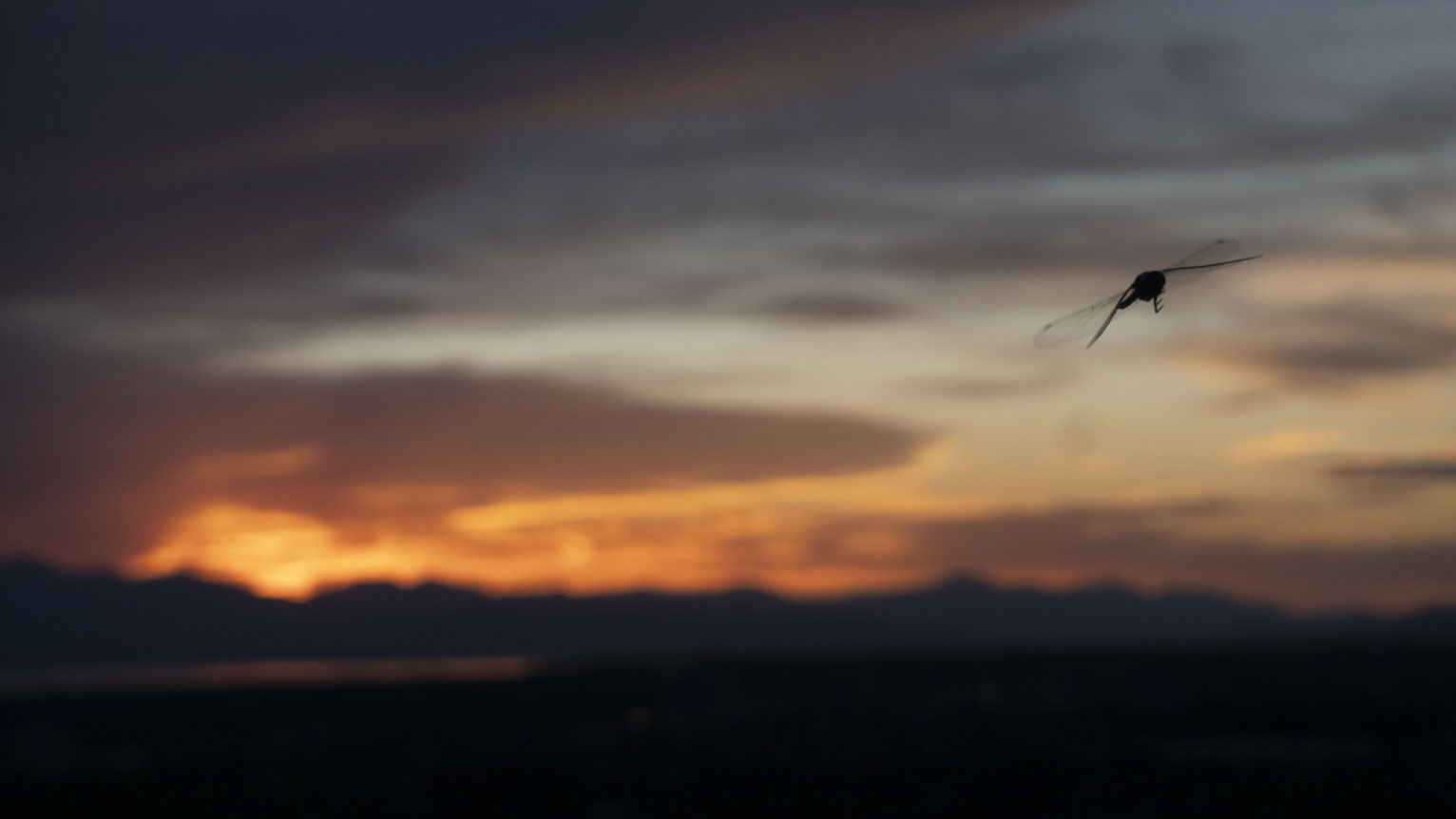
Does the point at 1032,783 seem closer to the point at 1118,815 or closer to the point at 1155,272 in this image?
the point at 1118,815

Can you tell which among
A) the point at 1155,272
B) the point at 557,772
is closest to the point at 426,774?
the point at 557,772

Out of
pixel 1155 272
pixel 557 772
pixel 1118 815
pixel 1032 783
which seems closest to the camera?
pixel 1155 272

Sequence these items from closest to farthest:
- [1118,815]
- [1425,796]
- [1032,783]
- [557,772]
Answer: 1. [1118,815]
2. [1425,796]
3. [1032,783]
4. [557,772]

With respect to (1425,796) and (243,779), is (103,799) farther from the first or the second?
(1425,796)

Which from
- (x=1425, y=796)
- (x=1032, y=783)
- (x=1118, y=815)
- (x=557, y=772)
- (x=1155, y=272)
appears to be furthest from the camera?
(x=557, y=772)

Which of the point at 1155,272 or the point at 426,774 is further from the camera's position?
the point at 426,774

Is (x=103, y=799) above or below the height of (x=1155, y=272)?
below

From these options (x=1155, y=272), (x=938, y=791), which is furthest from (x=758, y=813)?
(x=1155, y=272)

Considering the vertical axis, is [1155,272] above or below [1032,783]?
above

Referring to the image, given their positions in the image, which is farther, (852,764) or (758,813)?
(852,764)
